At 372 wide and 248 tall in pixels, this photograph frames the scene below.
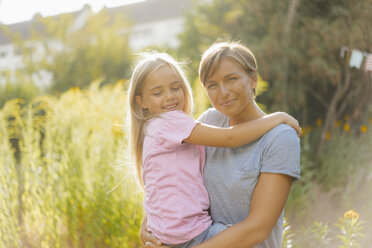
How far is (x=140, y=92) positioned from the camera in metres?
2.28

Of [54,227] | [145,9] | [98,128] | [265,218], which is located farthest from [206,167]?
[145,9]

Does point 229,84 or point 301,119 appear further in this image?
point 301,119

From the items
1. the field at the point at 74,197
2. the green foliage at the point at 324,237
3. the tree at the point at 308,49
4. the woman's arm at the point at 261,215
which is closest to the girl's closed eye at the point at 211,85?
the woman's arm at the point at 261,215

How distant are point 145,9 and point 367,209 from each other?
1166 inches

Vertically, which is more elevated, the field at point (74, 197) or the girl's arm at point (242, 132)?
the girl's arm at point (242, 132)

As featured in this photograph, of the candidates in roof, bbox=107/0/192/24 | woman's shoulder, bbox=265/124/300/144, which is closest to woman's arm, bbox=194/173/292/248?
woman's shoulder, bbox=265/124/300/144

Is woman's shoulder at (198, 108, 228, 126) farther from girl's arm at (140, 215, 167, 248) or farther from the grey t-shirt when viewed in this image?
girl's arm at (140, 215, 167, 248)

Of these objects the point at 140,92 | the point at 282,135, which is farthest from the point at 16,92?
the point at 282,135

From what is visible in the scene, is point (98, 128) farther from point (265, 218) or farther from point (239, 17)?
point (239, 17)

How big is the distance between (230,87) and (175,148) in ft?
1.41

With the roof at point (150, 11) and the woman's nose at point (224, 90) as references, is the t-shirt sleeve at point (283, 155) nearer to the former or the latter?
the woman's nose at point (224, 90)

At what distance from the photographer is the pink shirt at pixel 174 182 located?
1.93 m

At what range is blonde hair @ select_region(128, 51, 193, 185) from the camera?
87.0 inches

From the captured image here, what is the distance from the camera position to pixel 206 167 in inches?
78.9
